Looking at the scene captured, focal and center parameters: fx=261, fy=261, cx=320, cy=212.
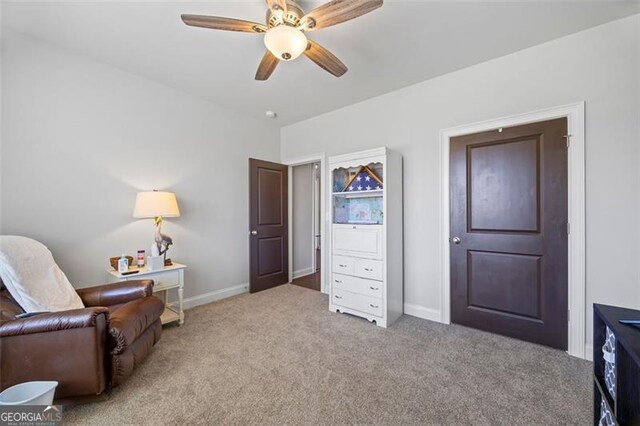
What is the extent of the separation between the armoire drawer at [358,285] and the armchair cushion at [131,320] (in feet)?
5.82

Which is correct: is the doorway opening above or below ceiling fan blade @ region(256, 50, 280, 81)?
below

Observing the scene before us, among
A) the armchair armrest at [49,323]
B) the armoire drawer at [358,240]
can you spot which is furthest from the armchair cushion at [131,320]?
the armoire drawer at [358,240]

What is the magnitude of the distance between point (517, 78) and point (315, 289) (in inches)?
134

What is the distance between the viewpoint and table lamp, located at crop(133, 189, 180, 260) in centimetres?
258

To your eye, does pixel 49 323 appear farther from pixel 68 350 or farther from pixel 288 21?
pixel 288 21

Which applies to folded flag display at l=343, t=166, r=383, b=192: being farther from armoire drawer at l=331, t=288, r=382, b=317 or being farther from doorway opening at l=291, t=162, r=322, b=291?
doorway opening at l=291, t=162, r=322, b=291

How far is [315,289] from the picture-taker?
3.97 metres

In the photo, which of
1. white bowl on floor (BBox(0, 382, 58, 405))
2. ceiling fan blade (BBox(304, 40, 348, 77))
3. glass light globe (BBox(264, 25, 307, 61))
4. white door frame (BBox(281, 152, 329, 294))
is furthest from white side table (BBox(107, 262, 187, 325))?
ceiling fan blade (BBox(304, 40, 348, 77))

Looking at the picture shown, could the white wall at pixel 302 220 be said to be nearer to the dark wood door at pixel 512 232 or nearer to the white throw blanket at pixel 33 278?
the dark wood door at pixel 512 232

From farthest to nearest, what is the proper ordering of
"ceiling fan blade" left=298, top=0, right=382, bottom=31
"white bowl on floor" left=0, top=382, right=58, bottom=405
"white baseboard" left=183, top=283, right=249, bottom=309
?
"white baseboard" left=183, top=283, right=249, bottom=309 → "ceiling fan blade" left=298, top=0, right=382, bottom=31 → "white bowl on floor" left=0, top=382, right=58, bottom=405

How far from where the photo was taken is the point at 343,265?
304 centimetres

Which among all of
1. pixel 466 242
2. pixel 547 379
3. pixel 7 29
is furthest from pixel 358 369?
pixel 7 29

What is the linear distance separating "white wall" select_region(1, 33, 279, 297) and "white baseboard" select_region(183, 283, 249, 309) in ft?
0.27

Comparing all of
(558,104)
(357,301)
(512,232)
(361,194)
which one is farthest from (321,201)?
(558,104)
